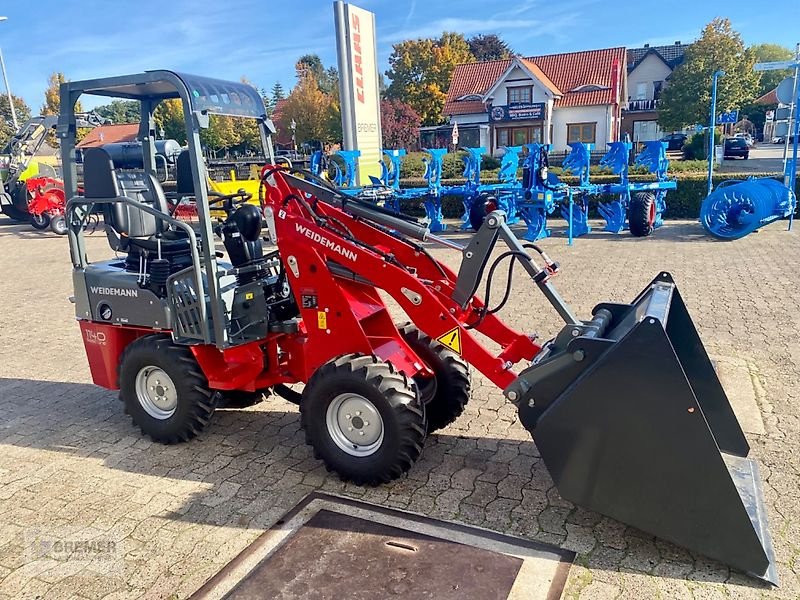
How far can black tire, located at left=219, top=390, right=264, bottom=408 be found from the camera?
5.11 metres

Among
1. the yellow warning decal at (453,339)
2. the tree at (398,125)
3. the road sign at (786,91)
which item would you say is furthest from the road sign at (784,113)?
the tree at (398,125)

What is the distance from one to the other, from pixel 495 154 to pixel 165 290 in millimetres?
36072

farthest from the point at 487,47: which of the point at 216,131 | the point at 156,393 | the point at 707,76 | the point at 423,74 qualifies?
the point at 156,393

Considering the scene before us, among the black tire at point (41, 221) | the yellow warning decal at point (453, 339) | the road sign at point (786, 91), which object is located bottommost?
the black tire at point (41, 221)

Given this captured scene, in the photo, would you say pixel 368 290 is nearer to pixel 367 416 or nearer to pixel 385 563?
pixel 367 416

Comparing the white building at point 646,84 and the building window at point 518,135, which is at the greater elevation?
the white building at point 646,84

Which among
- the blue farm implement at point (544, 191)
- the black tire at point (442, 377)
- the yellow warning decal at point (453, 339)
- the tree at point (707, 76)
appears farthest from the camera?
the tree at point (707, 76)

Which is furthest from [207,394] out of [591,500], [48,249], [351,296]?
[48,249]

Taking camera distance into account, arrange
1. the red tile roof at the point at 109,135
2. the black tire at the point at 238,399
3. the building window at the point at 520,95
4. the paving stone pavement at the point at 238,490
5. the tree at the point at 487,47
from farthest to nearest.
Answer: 1. the tree at the point at 487,47
2. the building window at the point at 520,95
3. the red tile roof at the point at 109,135
4. the black tire at the point at 238,399
5. the paving stone pavement at the point at 238,490

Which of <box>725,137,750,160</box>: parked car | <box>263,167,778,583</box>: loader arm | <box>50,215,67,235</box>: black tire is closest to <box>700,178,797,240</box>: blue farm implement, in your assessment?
<box>263,167,778,583</box>: loader arm

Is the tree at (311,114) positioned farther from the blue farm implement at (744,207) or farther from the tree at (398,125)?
the blue farm implement at (744,207)

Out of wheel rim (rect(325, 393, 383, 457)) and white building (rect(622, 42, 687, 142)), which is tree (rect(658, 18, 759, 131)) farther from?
wheel rim (rect(325, 393, 383, 457))

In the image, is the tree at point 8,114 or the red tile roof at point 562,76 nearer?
the red tile roof at point 562,76

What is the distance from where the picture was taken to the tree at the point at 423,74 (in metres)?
46.7
